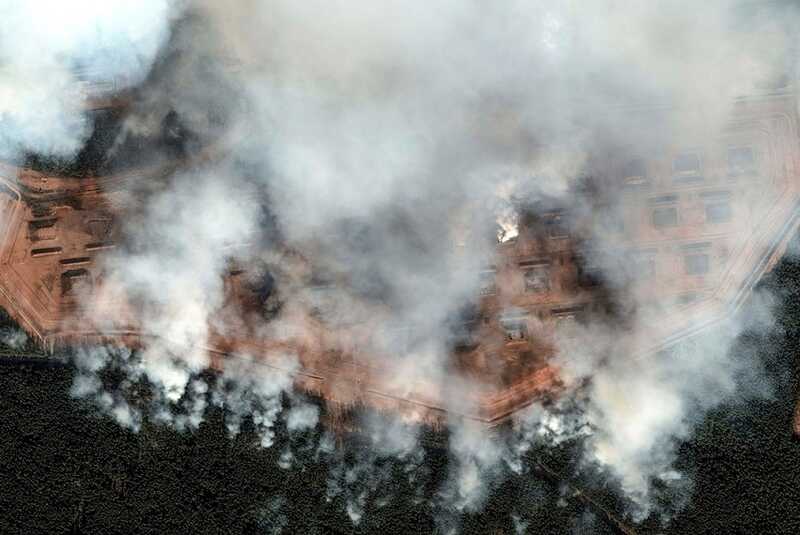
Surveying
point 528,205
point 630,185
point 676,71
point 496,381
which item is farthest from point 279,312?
point 676,71

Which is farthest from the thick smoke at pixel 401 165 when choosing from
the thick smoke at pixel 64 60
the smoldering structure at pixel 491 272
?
the smoldering structure at pixel 491 272

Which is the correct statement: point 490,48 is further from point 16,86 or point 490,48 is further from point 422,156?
point 16,86

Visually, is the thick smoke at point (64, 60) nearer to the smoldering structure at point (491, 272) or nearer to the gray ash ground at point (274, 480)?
the smoldering structure at point (491, 272)

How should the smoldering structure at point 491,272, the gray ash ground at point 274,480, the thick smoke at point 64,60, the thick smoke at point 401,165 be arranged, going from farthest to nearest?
1. the smoldering structure at point 491,272
2. the gray ash ground at point 274,480
3. the thick smoke at point 401,165
4. the thick smoke at point 64,60

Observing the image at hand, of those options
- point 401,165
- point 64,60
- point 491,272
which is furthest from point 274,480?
point 64,60

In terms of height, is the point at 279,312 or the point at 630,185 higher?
the point at 630,185

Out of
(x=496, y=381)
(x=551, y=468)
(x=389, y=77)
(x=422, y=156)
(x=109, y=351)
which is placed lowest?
(x=551, y=468)

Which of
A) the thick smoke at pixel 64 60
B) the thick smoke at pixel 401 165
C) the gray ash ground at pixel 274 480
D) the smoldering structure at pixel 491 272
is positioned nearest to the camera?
the thick smoke at pixel 64 60
